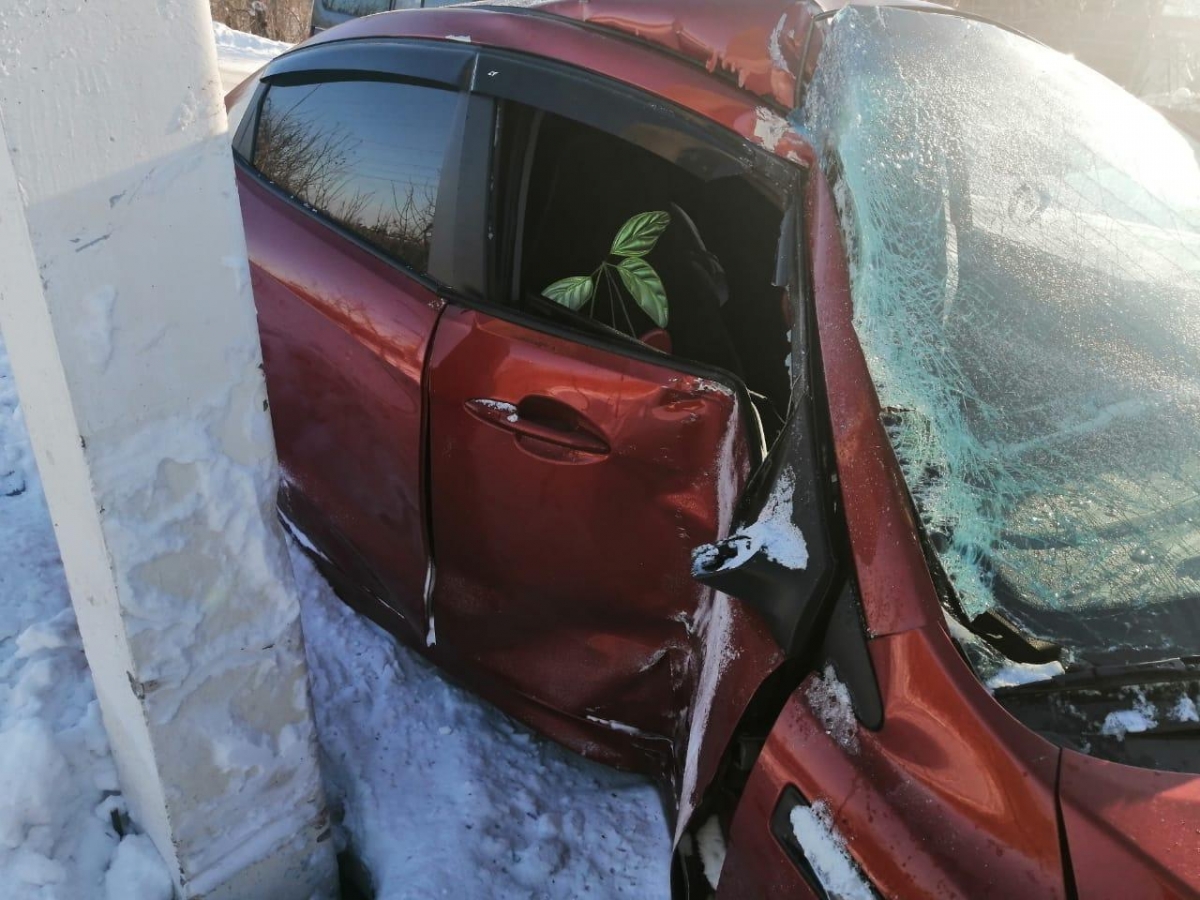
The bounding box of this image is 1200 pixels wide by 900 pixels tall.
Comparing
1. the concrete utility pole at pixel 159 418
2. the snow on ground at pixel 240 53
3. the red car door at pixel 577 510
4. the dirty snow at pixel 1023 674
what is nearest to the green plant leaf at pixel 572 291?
the red car door at pixel 577 510

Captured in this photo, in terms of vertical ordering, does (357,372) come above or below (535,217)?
below

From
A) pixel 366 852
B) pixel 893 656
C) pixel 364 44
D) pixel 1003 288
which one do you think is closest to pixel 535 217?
pixel 364 44

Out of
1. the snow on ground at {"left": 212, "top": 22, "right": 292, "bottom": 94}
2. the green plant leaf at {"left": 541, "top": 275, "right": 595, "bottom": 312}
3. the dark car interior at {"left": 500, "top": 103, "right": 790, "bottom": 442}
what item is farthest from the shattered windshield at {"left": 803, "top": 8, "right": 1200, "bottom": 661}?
the snow on ground at {"left": 212, "top": 22, "right": 292, "bottom": 94}

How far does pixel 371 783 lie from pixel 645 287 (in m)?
1.18

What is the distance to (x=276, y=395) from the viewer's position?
2145mm

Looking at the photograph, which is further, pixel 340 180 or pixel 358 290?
pixel 340 180

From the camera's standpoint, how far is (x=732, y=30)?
5.34ft

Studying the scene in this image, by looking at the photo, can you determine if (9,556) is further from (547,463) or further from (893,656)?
(893,656)

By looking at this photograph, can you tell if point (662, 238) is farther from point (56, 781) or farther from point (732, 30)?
point (56, 781)

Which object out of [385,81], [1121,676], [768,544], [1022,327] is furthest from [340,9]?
[1121,676]

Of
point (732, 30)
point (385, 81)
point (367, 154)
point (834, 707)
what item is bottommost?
point (834, 707)

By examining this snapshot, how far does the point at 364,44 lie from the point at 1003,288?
5.13 feet

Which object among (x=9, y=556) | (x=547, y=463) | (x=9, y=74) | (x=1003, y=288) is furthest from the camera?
(x=9, y=556)

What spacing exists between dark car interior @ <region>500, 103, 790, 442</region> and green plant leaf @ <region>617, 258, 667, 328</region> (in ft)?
0.07
